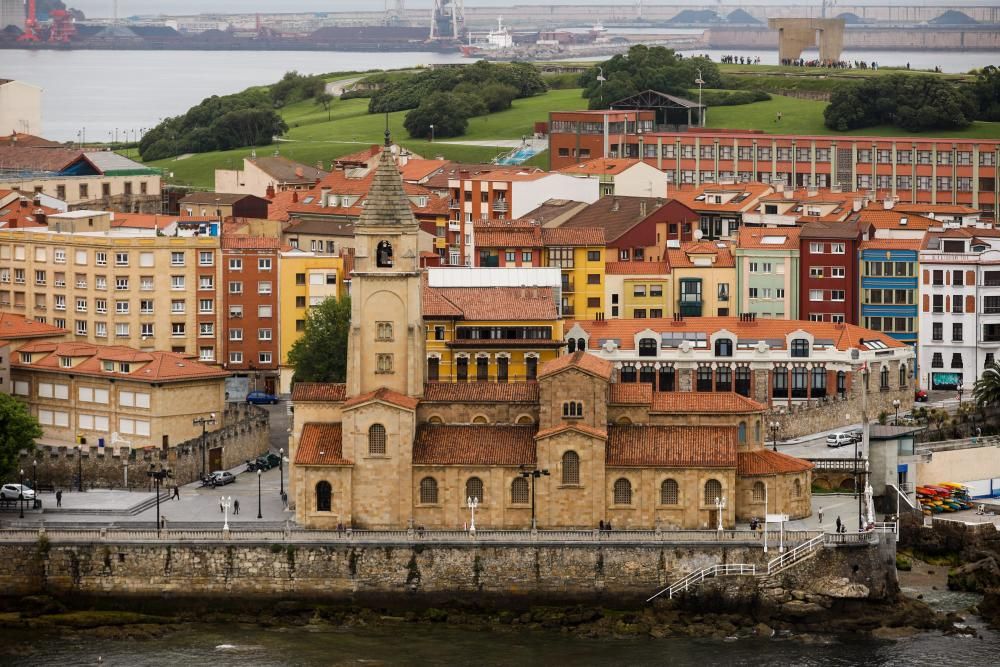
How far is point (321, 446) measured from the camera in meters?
91.4

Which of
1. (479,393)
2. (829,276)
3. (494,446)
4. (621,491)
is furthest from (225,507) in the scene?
(829,276)

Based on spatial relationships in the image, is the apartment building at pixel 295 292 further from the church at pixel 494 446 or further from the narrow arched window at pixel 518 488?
the narrow arched window at pixel 518 488

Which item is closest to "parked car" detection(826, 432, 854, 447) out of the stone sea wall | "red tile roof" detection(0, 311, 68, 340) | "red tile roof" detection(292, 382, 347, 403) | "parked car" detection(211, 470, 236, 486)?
the stone sea wall

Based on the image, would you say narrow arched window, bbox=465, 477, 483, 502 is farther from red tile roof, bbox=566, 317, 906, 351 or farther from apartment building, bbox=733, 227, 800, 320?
apartment building, bbox=733, 227, 800, 320

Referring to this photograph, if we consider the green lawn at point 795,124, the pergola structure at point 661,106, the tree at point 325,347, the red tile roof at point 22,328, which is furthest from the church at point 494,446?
the green lawn at point 795,124

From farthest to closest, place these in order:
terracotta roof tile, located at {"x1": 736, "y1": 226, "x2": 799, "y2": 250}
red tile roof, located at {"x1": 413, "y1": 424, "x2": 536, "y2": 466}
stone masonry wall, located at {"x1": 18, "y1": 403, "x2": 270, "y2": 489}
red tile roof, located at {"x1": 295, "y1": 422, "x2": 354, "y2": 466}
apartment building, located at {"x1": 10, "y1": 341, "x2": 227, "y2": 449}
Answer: terracotta roof tile, located at {"x1": 736, "y1": 226, "x2": 799, "y2": 250}
apartment building, located at {"x1": 10, "y1": 341, "x2": 227, "y2": 449}
stone masonry wall, located at {"x1": 18, "y1": 403, "x2": 270, "y2": 489}
red tile roof, located at {"x1": 295, "y1": 422, "x2": 354, "y2": 466}
red tile roof, located at {"x1": 413, "y1": 424, "x2": 536, "y2": 466}

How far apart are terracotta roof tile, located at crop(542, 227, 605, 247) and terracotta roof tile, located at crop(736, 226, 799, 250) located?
7448 mm

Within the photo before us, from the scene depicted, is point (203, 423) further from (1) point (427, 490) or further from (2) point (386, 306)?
(1) point (427, 490)

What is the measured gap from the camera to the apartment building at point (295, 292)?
397ft

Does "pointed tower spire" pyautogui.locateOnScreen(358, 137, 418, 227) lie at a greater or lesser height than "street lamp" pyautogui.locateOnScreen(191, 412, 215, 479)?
greater

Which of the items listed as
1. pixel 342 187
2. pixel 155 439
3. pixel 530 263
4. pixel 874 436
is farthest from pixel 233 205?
pixel 874 436

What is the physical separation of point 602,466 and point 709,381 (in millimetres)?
20525

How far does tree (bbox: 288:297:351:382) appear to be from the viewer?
11019 cm

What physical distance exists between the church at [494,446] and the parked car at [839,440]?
36.6 ft
